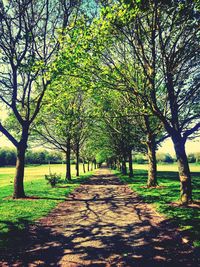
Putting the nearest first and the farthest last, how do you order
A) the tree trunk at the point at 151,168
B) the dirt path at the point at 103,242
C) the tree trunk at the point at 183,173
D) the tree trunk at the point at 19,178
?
the dirt path at the point at 103,242
the tree trunk at the point at 183,173
the tree trunk at the point at 19,178
the tree trunk at the point at 151,168

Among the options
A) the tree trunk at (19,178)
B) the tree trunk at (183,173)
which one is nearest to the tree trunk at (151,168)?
the tree trunk at (183,173)

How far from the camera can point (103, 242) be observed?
7.45 m

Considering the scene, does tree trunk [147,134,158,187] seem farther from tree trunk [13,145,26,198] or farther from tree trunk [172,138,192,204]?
tree trunk [13,145,26,198]

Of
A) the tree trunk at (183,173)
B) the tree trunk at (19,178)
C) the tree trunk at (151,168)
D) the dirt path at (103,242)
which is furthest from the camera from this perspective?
the tree trunk at (151,168)

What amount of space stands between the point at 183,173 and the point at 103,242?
279 inches

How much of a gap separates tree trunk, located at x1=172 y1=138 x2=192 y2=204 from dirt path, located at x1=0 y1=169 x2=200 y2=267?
2.33 meters

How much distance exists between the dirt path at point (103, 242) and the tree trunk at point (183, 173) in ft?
7.65

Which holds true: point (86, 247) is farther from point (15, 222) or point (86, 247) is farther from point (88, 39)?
point (88, 39)

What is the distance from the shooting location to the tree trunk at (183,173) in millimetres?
12445

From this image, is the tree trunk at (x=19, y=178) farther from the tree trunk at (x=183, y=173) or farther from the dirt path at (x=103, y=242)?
the tree trunk at (x=183, y=173)

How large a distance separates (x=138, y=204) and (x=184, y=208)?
111 inches

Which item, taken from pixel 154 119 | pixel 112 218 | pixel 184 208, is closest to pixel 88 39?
pixel 112 218

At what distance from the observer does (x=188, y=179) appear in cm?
1264

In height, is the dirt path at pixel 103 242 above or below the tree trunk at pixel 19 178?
below
